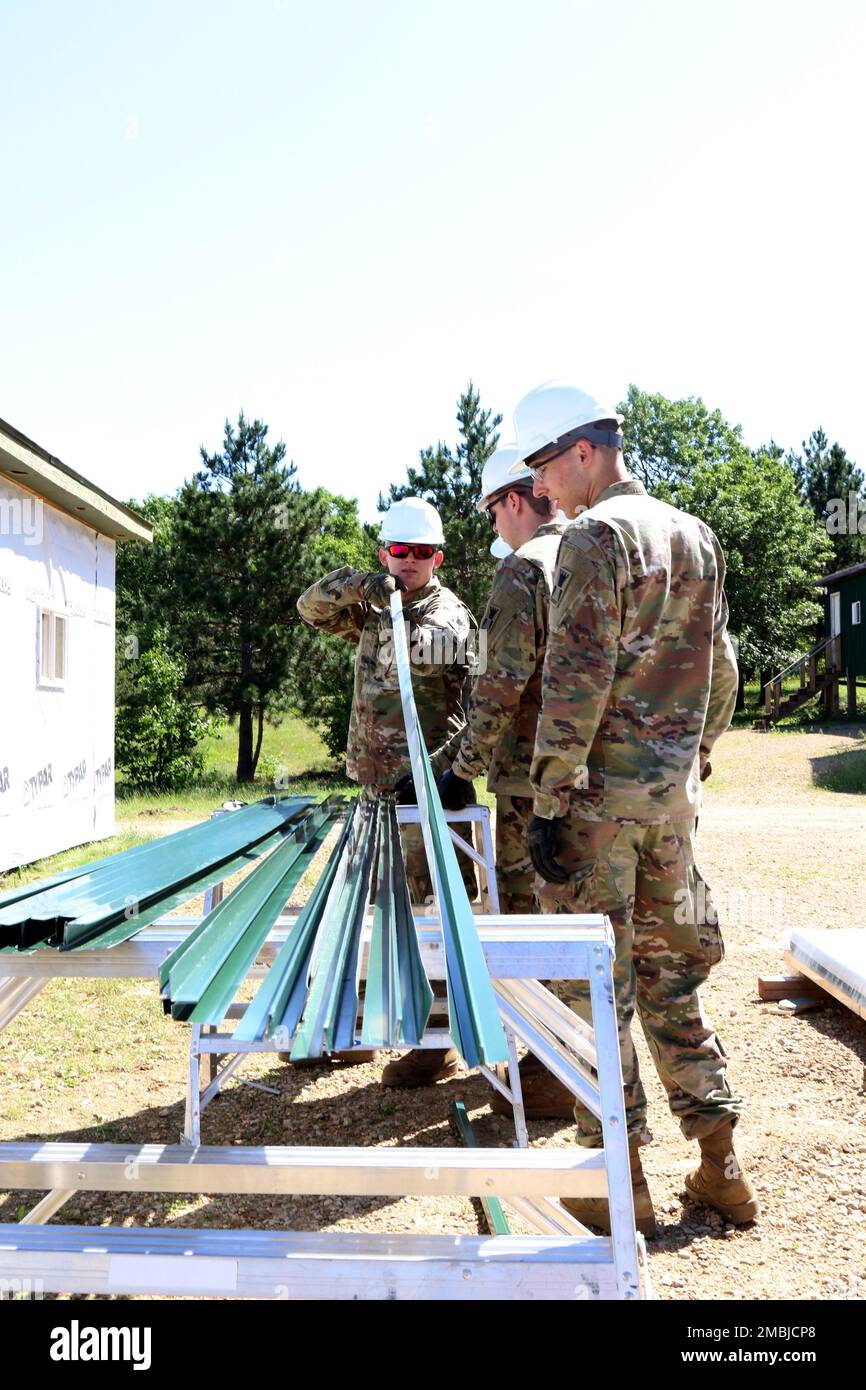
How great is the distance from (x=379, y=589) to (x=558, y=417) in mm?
1807

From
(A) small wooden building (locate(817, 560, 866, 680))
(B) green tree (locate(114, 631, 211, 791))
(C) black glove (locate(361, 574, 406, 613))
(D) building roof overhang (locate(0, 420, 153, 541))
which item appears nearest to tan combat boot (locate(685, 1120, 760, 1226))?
(C) black glove (locate(361, 574, 406, 613))

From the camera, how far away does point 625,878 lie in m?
2.77

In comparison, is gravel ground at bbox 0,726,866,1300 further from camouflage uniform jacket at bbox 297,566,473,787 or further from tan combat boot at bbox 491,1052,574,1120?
camouflage uniform jacket at bbox 297,566,473,787

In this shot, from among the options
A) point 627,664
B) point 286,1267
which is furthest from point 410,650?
point 286,1267

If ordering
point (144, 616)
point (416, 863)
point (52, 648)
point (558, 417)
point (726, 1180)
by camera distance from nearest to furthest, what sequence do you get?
point (726, 1180)
point (558, 417)
point (416, 863)
point (52, 648)
point (144, 616)

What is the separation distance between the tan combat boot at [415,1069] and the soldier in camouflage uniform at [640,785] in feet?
4.43

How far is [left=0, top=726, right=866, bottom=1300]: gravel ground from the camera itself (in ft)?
9.03

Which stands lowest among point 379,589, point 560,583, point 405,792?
point 405,792

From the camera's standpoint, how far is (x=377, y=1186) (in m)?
1.65

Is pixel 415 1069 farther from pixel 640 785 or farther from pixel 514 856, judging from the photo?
pixel 640 785

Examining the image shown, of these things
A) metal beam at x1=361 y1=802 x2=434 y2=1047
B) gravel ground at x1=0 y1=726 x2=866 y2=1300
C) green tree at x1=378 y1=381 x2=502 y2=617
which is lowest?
gravel ground at x1=0 y1=726 x2=866 y2=1300

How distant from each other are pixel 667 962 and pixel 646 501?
4.16 ft

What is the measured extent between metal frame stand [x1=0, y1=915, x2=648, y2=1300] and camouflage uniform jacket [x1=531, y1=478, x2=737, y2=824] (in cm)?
84
